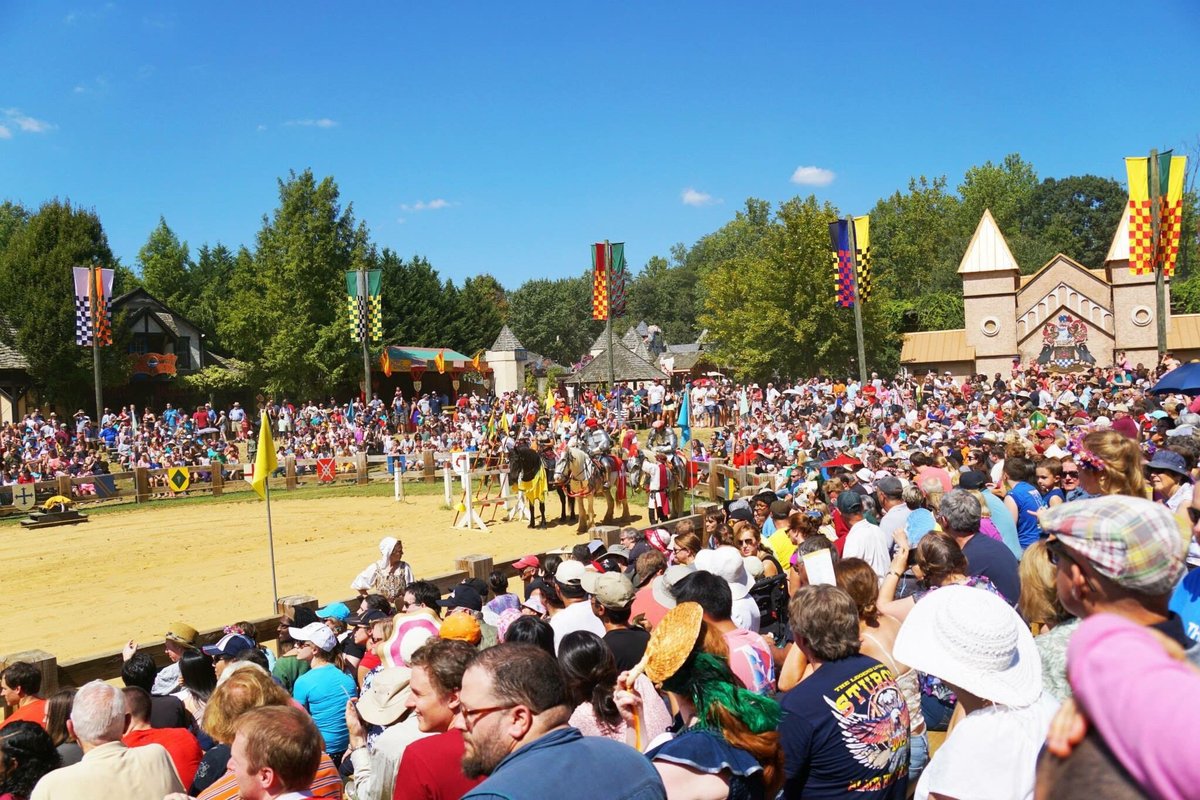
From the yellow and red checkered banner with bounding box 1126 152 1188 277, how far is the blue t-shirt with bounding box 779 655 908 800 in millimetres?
25005

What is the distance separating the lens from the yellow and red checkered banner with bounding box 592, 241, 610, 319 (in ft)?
102

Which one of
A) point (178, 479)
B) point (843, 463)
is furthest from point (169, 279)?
point (843, 463)

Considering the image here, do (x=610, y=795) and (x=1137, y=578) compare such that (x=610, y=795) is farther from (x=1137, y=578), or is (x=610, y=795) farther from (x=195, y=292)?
(x=195, y=292)

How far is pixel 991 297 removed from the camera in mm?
41375

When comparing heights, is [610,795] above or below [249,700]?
above

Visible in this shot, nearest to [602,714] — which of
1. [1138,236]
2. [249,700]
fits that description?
[249,700]

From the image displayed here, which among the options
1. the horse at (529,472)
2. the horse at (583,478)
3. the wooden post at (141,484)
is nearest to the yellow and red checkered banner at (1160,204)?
the horse at (583,478)

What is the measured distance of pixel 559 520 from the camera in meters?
19.7

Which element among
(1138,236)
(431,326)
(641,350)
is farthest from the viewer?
(641,350)

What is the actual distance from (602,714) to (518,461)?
597 inches

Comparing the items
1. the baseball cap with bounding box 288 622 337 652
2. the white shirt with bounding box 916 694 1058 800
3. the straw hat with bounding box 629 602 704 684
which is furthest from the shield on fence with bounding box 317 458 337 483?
the white shirt with bounding box 916 694 1058 800

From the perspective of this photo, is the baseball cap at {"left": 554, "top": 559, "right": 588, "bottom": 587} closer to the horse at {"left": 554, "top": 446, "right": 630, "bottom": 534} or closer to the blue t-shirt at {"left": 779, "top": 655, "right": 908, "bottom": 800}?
the blue t-shirt at {"left": 779, "top": 655, "right": 908, "bottom": 800}

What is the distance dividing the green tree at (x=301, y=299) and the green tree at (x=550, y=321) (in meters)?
49.1

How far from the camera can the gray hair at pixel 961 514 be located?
18.9 feet
